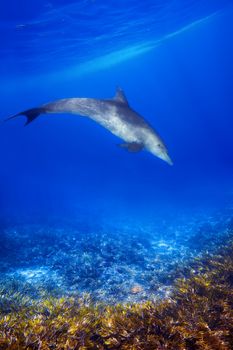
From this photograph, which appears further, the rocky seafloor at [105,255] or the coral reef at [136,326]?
the rocky seafloor at [105,255]

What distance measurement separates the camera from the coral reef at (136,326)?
5.09 meters

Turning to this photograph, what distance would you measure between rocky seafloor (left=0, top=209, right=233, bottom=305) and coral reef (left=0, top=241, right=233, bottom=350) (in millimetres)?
3226

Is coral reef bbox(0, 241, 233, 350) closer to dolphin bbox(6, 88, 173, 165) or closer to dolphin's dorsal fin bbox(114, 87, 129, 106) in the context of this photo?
dolphin bbox(6, 88, 173, 165)

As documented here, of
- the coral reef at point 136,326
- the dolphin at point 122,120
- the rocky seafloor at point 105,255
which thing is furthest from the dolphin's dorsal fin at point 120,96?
the rocky seafloor at point 105,255

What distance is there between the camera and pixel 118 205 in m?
35.6

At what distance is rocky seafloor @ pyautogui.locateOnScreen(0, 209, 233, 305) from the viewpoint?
11.2m

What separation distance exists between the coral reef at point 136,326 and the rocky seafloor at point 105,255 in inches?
127

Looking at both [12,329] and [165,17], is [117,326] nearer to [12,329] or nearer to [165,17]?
[12,329]

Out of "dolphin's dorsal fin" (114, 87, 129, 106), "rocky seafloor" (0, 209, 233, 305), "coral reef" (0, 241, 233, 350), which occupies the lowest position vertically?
"coral reef" (0, 241, 233, 350)

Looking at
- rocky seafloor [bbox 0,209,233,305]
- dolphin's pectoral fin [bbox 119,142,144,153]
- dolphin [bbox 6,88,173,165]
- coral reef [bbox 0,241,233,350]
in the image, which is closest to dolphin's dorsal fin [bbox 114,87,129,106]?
dolphin [bbox 6,88,173,165]

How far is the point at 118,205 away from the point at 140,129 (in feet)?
89.8

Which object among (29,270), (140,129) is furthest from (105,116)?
(29,270)

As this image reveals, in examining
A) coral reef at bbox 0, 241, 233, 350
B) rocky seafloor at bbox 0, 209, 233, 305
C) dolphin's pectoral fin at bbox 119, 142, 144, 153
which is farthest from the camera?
rocky seafloor at bbox 0, 209, 233, 305

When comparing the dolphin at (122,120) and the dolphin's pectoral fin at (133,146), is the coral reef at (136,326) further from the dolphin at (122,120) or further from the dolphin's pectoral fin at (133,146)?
the dolphin's pectoral fin at (133,146)
